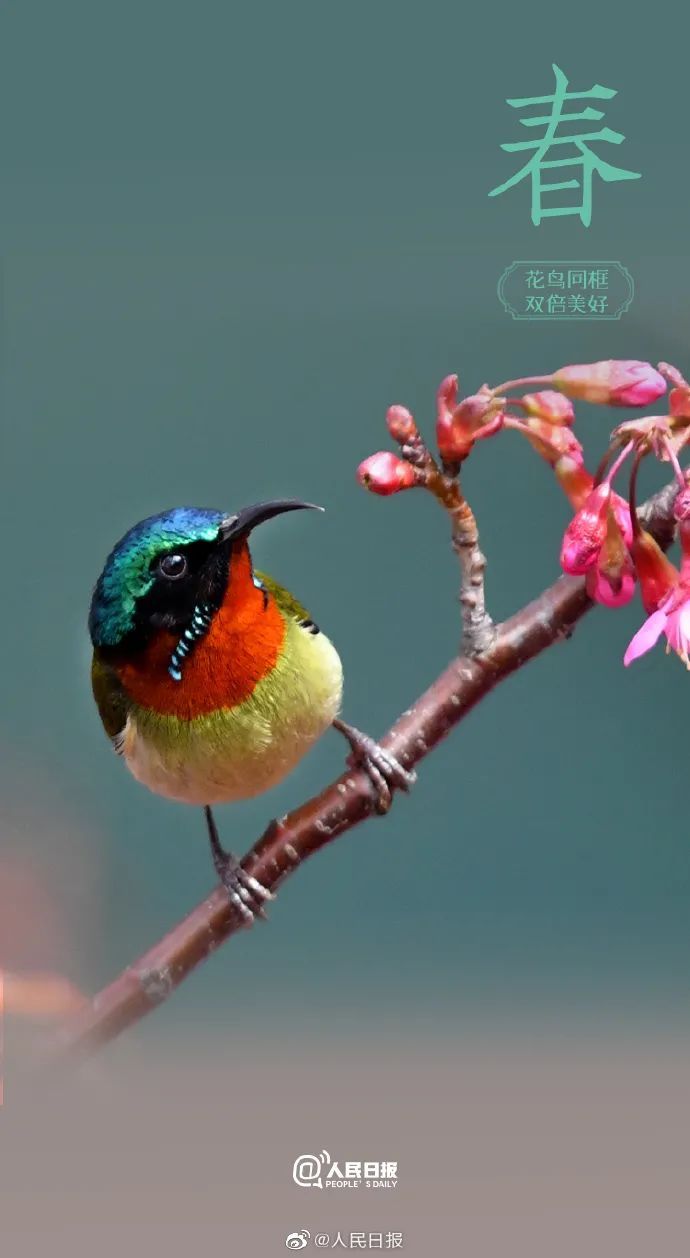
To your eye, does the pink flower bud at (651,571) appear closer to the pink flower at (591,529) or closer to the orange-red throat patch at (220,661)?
the pink flower at (591,529)

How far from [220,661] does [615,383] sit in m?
0.27

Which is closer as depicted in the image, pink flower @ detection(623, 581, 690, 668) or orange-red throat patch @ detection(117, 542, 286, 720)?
pink flower @ detection(623, 581, 690, 668)

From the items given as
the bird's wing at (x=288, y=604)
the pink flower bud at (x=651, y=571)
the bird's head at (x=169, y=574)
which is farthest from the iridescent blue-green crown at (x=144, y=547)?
the pink flower bud at (x=651, y=571)

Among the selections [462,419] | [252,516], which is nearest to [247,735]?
[252,516]

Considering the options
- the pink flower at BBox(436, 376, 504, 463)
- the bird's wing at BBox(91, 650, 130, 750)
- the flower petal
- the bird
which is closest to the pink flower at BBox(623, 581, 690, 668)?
the flower petal

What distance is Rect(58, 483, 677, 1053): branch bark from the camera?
63cm

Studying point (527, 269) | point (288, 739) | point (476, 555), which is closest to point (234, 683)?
point (288, 739)

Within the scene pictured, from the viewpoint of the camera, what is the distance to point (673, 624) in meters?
0.52

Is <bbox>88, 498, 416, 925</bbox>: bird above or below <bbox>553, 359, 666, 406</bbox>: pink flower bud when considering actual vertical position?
below

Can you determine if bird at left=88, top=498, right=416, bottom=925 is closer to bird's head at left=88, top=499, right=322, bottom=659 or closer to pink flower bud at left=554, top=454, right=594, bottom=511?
bird's head at left=88, top=499, right=322, bottom=659

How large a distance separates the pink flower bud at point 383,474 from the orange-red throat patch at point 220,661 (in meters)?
0.17

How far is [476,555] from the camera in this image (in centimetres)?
60

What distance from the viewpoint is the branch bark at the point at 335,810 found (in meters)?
0.63

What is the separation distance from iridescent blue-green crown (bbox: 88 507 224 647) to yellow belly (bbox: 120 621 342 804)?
3.7 inches
